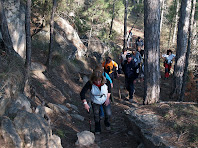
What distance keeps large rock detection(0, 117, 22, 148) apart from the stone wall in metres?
5.92

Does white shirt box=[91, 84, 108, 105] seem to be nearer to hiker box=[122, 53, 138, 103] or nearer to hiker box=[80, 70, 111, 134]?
hiker box=[80, 70, 111, 134]

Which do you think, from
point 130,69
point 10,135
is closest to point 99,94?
point 10,135

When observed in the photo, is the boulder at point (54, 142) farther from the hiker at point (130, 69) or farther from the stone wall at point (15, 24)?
the stone wall at point (15, 24)

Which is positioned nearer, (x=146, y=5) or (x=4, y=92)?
(x=4, y=92)

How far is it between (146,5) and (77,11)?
11.1 metres

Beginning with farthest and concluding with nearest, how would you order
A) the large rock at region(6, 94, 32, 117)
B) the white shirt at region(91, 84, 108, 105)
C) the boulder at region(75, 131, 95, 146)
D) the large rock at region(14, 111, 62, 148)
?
the white shirt at region(91, 84, 108, 105)
the boulder at region(75, 131, 95, 146)
the large rock at region(6, 94, 32, 117)
the large rock at region(14, 111, 62, 148)

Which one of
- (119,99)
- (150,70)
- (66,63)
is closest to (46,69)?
(66,63)

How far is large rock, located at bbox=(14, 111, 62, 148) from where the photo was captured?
152 inches

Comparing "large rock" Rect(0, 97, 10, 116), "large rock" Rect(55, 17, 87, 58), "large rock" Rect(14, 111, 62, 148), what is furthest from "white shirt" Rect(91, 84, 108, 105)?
"large rock" Rect(55, 17, 87, 58)

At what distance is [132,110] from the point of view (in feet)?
20.5

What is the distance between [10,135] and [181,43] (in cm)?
873

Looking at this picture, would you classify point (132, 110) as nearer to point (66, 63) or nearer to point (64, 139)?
point (64, 139)

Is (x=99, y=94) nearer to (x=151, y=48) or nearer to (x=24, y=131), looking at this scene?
(x=24, y=131)

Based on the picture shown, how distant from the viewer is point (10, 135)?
11.8 ft
